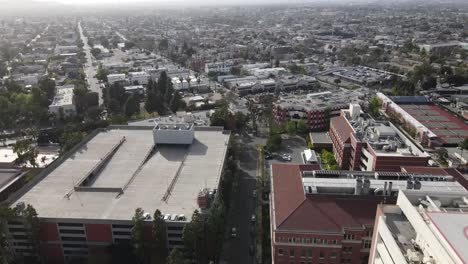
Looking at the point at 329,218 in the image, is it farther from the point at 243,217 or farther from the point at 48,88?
the point at 48,88

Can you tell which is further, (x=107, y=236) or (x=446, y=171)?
(x=446, y=171)

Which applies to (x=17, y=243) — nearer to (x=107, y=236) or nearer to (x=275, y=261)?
(x=107, y=236)

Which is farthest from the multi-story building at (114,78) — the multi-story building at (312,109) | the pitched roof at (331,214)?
the pitched roof at (331,214)

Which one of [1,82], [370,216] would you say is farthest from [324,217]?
[1,82]

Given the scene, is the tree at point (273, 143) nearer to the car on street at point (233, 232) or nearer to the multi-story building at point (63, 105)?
the car on street at point (233, 232)

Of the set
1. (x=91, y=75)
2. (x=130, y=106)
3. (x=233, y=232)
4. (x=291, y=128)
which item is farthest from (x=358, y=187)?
(x=91, y=75)

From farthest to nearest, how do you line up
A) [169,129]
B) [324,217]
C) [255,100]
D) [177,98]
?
[255,100] < [177,98] < [169,129] < [324,217]

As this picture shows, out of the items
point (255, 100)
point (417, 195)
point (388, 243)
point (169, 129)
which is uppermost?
point (417, 195)
